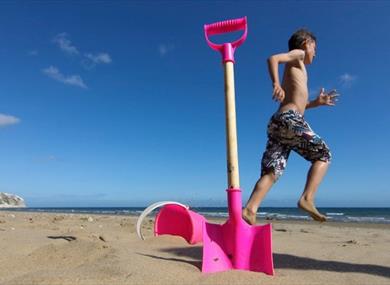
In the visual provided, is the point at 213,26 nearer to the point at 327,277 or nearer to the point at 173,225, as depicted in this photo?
the point at 327,277

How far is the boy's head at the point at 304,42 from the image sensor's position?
3248 millimetres

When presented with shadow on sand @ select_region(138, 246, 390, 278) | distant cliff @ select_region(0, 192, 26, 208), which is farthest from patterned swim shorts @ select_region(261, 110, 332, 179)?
distant cliff @ select_region(0, 192, 26, 208)

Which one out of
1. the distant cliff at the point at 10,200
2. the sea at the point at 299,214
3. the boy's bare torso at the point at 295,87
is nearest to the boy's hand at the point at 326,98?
the boy's bare torso at the point at 295,87

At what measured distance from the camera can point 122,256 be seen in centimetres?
277

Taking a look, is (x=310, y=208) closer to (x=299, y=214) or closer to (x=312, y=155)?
(x=312, y=155)

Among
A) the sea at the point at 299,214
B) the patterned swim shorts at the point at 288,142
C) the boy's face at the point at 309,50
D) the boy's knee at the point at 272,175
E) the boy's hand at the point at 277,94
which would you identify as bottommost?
the sea at the point at 299,214

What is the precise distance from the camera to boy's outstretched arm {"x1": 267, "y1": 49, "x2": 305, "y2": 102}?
276cm

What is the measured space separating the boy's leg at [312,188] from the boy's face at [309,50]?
927 mm

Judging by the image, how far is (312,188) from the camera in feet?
9.46

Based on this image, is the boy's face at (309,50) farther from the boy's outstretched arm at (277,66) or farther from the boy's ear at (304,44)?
the boy's outstretched arm at (277,66)

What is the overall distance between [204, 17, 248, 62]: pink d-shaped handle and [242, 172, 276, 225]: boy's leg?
0.94 meters

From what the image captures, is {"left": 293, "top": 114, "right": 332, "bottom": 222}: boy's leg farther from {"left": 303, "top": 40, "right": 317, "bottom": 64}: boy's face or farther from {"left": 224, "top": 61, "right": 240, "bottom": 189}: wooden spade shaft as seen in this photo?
{"left": 303, "top": 40, "right": 317, "bottom": 64}: boy's face

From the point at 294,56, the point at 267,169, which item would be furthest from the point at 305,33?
the point at 267,169

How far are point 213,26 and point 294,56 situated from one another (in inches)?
27.5
